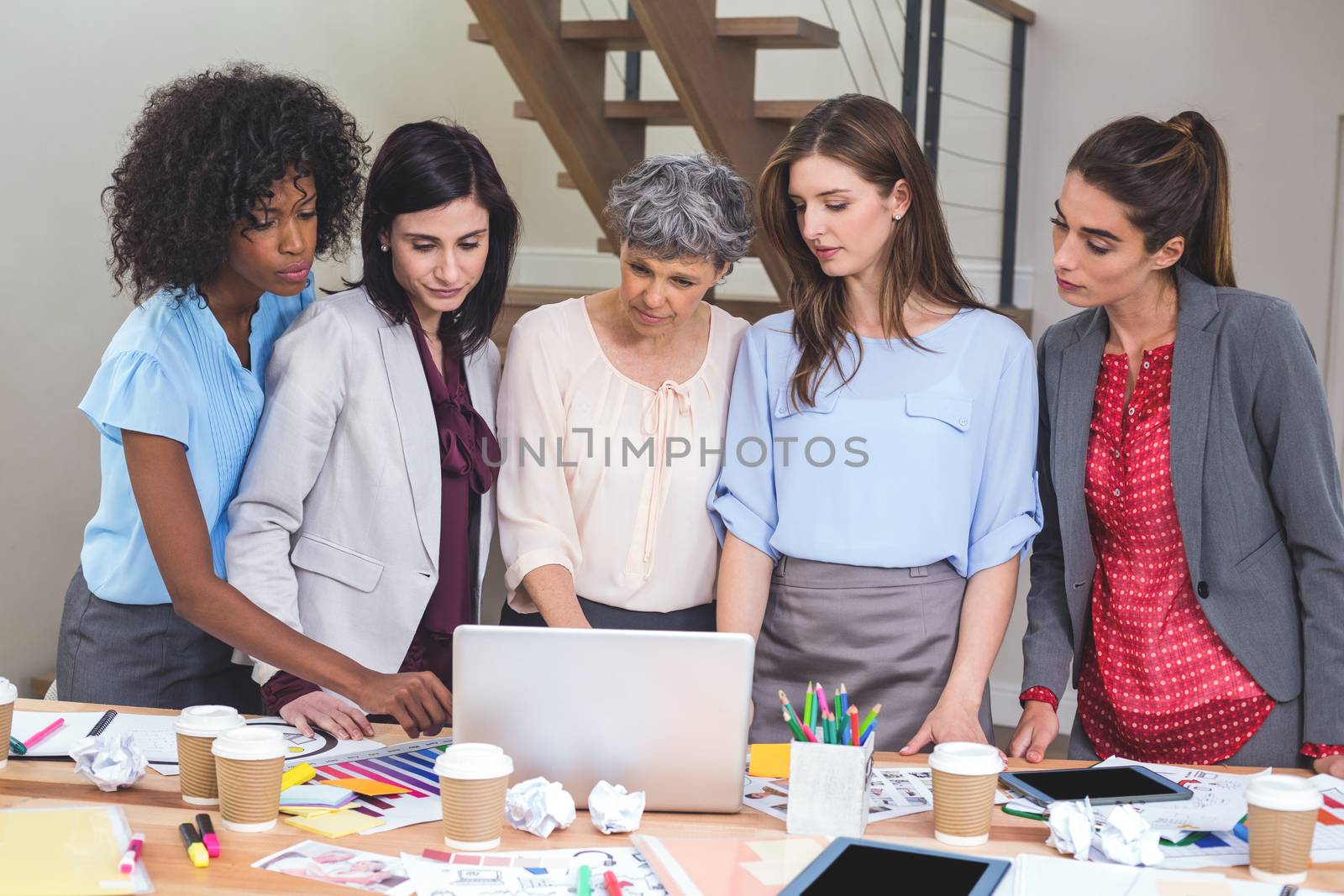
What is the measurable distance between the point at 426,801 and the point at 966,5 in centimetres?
382

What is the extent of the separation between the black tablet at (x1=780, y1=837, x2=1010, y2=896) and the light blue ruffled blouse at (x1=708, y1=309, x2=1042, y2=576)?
2.23 feet

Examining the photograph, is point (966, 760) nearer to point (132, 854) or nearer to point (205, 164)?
point (132, 854)

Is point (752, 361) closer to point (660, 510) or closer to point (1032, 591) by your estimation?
point (660, 510)

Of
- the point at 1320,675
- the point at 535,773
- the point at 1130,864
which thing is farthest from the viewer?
the point at 1320,675

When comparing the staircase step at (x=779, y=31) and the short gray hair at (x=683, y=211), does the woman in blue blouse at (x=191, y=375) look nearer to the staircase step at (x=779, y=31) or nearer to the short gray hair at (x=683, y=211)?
the short gray hair at (x=683, y=211)

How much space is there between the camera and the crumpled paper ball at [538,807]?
1395 mm

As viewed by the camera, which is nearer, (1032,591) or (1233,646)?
(1233,646)

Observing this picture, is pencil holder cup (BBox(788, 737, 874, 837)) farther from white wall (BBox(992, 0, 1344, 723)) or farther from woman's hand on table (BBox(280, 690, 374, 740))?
white wall (BBox(992, 0, 1344, 723))

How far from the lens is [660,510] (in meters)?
2.06

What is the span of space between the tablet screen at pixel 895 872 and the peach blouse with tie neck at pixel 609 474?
2.59 feet

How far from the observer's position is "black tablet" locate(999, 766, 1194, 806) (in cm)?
152

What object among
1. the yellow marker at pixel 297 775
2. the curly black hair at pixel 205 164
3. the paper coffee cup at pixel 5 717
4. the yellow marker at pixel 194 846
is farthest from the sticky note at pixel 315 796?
the curly black hair at pixel 205 164

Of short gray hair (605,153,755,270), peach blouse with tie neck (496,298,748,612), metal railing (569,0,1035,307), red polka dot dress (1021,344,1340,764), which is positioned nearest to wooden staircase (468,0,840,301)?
metal railing (569,0,1035,307)

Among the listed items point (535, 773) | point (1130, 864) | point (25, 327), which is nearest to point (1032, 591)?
point (1130, 864)
